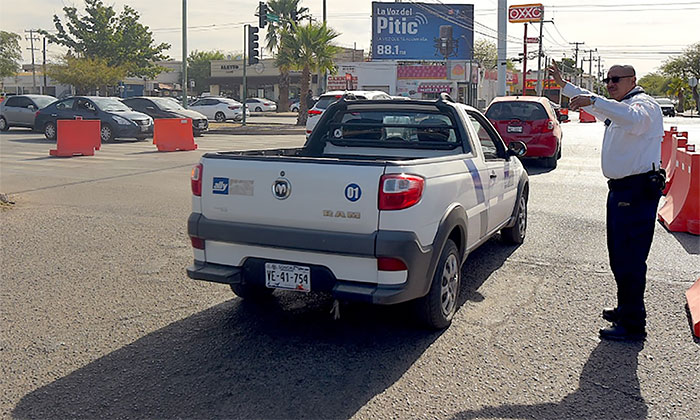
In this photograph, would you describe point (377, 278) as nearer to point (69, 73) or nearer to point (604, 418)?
point (604, 418)

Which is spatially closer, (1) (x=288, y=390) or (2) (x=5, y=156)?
(1) (x=288, y=390)

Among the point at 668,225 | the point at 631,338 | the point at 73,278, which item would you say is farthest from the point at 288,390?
the point at 668,225

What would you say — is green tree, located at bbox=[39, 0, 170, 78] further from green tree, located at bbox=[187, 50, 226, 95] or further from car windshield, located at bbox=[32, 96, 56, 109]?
car windshield, located at bbox=[32, 96, 56, 109]

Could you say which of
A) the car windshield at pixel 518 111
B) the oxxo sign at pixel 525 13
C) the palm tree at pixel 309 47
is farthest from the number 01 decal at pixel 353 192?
the oxxo sign at pixel 525 13

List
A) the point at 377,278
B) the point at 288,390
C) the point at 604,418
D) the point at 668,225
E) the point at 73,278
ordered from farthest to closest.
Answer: the point at 668,225, the point at 73,278, the point at 377,278, the point at 288,390, the point at 604,418

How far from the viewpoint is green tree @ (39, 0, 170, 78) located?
63188 mm

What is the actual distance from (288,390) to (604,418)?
177cm

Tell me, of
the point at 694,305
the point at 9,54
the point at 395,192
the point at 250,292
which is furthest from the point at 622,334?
the point at 9,54

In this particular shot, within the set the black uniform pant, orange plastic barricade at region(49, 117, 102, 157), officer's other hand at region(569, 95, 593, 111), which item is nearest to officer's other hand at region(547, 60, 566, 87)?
officer's other hand at region(569, 95, 593, 111)

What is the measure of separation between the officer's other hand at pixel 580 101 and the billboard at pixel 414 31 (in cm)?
5035

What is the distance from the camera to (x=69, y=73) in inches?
2025

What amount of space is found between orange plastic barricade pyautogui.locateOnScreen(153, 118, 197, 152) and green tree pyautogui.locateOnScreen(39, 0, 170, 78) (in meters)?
45.1

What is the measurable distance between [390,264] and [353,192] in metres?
0.52

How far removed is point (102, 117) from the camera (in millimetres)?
22297
